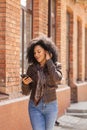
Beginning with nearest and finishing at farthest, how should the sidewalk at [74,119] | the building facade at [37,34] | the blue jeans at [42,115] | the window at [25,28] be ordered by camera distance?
the blue jeans at [42,115] → the building facade at [37,34] → the window at [25,28] → the sidewalk at [74,119]

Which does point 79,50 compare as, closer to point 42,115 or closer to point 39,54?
point 39,54

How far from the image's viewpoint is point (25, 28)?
11.8 meters

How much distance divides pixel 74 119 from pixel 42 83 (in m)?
7.77

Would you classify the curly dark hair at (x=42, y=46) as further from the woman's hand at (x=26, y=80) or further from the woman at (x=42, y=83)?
the woman's hand at (x=26, y=80)

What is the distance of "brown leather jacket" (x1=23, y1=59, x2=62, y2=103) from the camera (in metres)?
6.47

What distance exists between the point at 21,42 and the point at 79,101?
7.52 meters

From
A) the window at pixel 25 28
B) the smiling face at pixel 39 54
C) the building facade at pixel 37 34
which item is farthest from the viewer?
the window at pixel 25 28

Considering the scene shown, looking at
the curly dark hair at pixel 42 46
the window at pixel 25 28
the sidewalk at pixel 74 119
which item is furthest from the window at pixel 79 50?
the curly dark hair at pixel 42 46

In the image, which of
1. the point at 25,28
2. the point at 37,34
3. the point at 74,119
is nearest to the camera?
the point at 25,28

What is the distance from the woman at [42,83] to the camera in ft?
21.1

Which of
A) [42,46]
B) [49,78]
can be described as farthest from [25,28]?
[49,78]

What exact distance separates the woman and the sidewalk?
590 centimetres

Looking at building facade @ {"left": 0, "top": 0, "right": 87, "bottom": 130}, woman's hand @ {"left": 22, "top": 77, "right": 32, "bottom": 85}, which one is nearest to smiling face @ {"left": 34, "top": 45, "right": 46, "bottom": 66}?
woman's hand @ {"left": 22, "top": 77, "right": 32, "bottom": 85}

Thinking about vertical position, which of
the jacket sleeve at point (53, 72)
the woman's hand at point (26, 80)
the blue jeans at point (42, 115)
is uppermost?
the jacket sleeve at point (53, 72)
